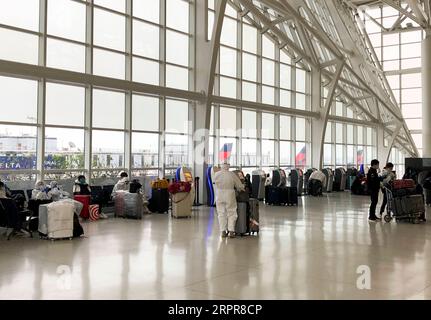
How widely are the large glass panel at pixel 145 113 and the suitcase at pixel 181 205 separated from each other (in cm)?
367

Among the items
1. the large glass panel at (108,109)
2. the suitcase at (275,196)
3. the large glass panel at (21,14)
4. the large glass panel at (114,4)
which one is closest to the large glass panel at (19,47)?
the large glass panel at (21,14)

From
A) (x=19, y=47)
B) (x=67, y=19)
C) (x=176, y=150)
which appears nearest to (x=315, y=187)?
(x=176, y=150)

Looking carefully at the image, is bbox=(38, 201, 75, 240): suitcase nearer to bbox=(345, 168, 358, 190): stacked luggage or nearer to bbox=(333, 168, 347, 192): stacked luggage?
bbox=(333, 168, 347, 192): stacked luggage

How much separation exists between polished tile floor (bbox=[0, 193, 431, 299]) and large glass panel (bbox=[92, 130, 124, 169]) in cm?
361

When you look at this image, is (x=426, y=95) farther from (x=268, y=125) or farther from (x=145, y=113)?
(x=145, y=113)

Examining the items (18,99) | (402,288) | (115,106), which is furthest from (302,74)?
(402,288)

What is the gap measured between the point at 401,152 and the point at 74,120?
32937 mm

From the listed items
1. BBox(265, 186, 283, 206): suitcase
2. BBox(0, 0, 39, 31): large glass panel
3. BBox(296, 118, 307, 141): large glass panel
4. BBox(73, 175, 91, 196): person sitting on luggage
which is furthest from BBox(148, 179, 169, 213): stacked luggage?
BBox(296, 118, 307, 141): large glass panel

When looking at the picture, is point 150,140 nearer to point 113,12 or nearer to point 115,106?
point 115,106

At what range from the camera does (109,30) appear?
51.5ft

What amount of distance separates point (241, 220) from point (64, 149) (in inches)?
263

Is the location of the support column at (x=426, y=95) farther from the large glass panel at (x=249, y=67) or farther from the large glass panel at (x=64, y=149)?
the large glass panel at (x=64, y=149)

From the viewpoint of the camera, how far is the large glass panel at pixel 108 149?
49.5 ft

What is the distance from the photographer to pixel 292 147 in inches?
987
